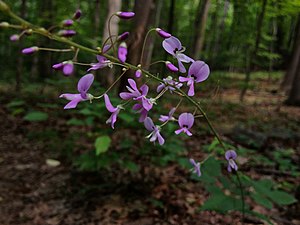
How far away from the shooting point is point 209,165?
1975 millimetres

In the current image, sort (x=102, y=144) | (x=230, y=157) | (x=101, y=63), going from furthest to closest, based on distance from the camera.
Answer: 1. (x=102, y=144)
2. (x=230, y=157)
3. (x=101, y=63)

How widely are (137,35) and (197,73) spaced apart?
369 cm

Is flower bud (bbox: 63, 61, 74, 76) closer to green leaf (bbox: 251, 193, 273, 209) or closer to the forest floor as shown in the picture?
green leaf (bbox: 251, 193, 273, 209)

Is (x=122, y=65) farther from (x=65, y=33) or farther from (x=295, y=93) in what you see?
(x=295, y=93)

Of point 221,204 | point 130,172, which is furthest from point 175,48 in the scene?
point 130,172

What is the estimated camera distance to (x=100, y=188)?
3.17 meters

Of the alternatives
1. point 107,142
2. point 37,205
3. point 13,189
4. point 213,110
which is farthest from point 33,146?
point 213,110

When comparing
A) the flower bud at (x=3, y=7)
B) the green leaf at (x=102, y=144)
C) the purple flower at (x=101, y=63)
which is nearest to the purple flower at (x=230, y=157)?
the purple flower at (x=101, y=63)

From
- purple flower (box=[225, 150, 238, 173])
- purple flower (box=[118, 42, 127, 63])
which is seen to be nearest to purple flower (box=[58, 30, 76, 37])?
purple flower (box=[118, 42, 127, 63])

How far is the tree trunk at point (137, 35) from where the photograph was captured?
4391mm

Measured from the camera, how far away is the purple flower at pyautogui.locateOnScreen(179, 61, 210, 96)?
38.9 inches

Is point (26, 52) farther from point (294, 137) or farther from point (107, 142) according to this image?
point (294, 137)

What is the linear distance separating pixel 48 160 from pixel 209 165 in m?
2.64

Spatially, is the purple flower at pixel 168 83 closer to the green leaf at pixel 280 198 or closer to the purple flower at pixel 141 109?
the purple flower at pixel 141 109
